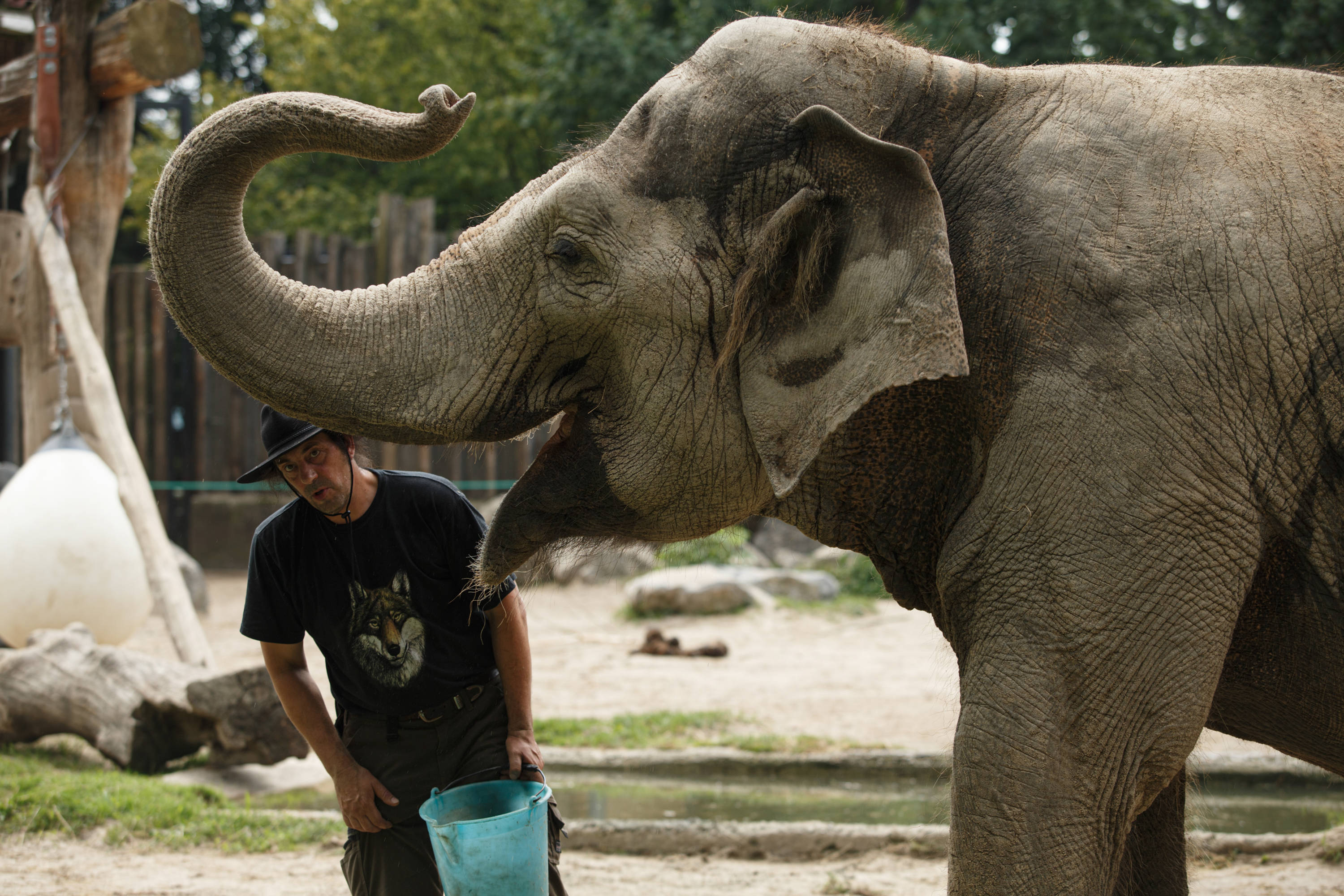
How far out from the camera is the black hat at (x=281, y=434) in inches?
110

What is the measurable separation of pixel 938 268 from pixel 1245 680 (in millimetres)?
970

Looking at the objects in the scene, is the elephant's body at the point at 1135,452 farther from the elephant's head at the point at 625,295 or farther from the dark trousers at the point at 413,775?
the dark trousers at the point at 413,775

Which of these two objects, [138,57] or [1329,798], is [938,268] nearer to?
[1329,798]

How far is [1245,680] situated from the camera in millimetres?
2176

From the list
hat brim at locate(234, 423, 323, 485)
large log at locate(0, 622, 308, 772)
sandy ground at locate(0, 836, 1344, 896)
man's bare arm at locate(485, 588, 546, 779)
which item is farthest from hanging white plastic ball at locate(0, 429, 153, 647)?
man's bare arm at locate(485, 588, 546, 779)

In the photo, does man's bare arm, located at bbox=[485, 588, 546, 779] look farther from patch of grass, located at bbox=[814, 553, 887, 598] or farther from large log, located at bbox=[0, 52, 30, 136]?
patch of grass, located at bbox=[814, 553, 887, 598]

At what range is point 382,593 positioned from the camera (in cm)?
301

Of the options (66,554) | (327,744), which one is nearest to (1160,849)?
(327,744)

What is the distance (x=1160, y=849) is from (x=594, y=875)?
2.31 m

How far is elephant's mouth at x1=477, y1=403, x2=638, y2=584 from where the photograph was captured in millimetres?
2314

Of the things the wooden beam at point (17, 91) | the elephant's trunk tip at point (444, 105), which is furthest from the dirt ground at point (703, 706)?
the wooden beam at point (17, 91)

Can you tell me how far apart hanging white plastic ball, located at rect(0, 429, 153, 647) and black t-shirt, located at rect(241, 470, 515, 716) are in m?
3.77

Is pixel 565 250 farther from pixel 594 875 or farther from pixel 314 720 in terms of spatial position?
pixel 594 875

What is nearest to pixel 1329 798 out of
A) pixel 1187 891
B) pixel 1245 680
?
pixel 1187 891
